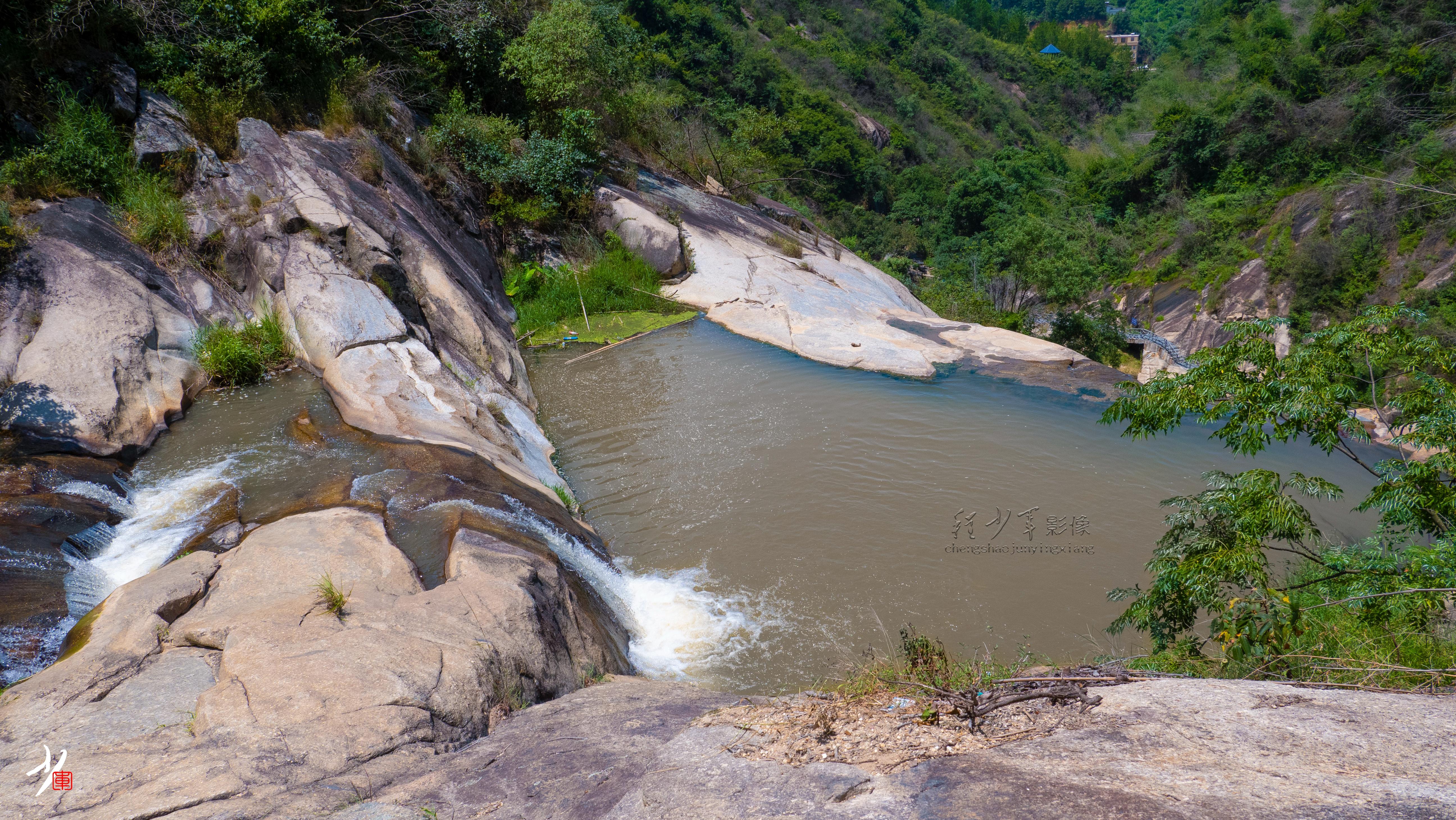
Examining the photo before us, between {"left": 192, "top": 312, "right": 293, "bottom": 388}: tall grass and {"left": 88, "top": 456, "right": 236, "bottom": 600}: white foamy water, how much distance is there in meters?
1.62

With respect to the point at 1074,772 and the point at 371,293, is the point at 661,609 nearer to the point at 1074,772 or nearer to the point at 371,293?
the point at 1074,772

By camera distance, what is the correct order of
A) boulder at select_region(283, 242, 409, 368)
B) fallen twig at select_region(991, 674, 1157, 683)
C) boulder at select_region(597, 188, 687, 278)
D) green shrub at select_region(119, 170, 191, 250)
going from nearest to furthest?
fallen twig at select_region(991, 674, 1157, 683), boulder at select_region(283, 242, 409, 368), green shrub at select_region(119, 170, 191, 250), boulder at select_region(597, 188, 687, 278)

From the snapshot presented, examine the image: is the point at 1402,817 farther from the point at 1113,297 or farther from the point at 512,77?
the point at 1113,297

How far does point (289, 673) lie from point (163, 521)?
2.69 metres

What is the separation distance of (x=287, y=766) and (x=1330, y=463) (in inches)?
433

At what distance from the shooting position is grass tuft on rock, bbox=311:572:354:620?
411cm

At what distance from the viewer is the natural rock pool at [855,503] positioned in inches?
225

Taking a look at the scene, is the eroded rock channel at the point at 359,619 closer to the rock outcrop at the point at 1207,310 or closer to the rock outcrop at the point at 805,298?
the rock outcrop at the point at 805,298

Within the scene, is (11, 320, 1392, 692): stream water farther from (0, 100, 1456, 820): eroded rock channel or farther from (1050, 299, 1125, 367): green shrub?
(1050, 299, 1125, 367): green shrub

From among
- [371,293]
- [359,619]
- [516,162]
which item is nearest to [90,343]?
[371,293]

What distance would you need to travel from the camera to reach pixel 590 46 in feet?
46.6

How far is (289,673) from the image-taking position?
3.55m

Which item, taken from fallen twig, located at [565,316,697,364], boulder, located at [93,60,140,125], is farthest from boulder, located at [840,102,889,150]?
boulder, located at [93,60,140,125]

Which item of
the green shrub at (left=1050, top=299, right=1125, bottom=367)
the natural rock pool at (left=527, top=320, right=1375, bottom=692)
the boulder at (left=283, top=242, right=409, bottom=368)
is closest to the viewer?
the natural rock pool at (left=527, top=320, right=1375, bottom=692)
